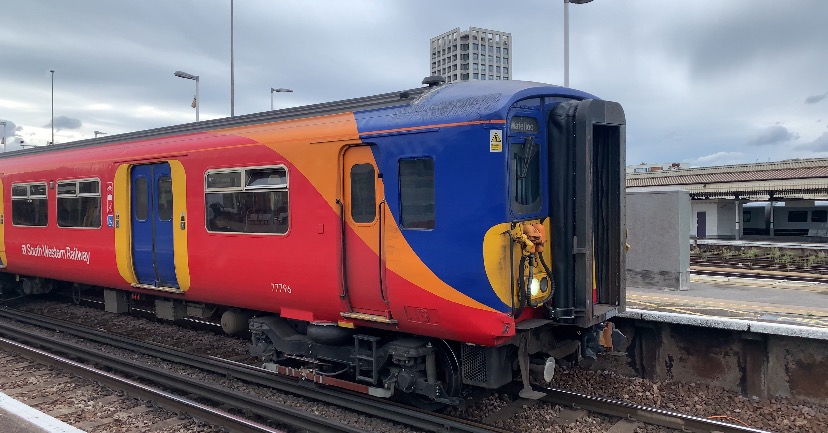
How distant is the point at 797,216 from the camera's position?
36094 mm

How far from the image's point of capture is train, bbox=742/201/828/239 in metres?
34.5

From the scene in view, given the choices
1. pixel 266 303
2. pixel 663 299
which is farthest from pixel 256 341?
pixel 663 299

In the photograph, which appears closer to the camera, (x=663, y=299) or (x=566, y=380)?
(x=566, y=380)

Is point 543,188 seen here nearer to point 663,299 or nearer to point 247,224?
point 247,224

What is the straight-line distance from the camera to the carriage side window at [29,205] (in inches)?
496

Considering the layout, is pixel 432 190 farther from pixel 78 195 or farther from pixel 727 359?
pixel 78 195

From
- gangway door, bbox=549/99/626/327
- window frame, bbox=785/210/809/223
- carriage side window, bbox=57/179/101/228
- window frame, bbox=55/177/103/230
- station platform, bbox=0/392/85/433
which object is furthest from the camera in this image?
window frame, bbox=785/210/809/223

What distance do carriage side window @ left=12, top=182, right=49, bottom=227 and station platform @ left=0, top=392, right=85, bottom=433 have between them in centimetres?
620

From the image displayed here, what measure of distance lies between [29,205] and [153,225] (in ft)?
16.9

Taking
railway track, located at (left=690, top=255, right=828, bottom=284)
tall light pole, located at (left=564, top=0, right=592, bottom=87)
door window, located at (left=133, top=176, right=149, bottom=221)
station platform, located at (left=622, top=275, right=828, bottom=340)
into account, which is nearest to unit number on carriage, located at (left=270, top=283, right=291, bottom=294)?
door window, located at (left=133, top=176, right=149, bottom=221)

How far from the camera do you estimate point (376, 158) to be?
6.88 m

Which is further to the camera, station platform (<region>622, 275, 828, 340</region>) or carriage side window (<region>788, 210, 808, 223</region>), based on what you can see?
carriage side window (<region>788, 210, 808, 223</region>)

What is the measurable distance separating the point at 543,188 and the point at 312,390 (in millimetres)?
3941

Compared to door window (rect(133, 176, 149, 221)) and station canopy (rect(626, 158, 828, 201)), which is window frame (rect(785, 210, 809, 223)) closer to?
station canopy (rect(626, 158, 828, 201))
